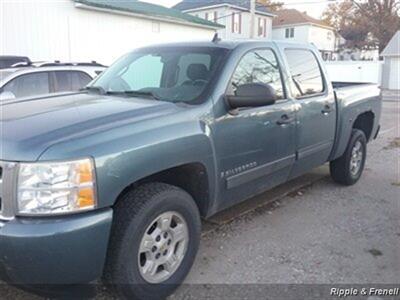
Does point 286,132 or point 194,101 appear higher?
point 194,101

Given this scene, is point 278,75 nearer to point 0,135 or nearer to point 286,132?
point 286,132

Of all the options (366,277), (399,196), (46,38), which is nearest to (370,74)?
(46,38)

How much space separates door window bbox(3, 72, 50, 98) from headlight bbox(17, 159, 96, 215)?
14.3 feet

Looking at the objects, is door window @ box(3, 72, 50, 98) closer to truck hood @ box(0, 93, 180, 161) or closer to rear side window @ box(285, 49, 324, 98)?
truck hood @ box(0, 93, 180, 161)

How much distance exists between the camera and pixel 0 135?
8.75ft

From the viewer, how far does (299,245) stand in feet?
13.5

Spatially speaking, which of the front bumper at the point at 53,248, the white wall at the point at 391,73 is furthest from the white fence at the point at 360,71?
the front bumper at the point at 53,248

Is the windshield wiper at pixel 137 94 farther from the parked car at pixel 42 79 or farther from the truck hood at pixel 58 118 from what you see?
the parked car at pixel 42 79

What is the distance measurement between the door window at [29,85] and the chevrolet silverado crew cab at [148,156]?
8.61 feet

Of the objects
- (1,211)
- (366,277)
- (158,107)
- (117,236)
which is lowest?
(366,277)

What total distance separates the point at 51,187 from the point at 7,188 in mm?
251

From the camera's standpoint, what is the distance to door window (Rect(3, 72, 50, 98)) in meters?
6.43

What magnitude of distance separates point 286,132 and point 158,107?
1.58 metres

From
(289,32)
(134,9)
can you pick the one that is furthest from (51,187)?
(289,32)
